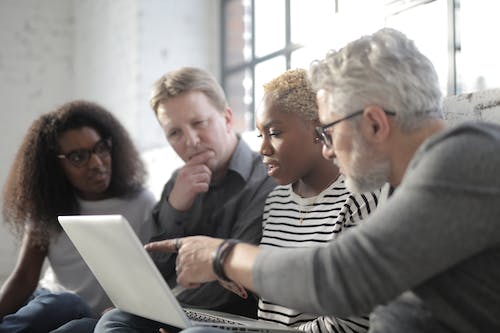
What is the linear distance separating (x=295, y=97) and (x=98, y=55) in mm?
2767

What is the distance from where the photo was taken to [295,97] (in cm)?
158

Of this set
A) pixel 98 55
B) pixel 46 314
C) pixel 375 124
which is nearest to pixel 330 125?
pixel 375 124

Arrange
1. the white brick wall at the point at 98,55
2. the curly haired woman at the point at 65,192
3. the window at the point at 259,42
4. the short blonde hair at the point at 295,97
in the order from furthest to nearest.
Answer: the white brick wall at the point at 98,55
the window at the point at 259,42
the curly haired woman at the point at 65,192
the short blonde hair at the point at 295,97

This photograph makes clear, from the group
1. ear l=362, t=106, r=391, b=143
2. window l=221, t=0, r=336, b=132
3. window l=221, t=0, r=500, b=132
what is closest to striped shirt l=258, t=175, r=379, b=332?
ear l=362, t=106, r=391, b=143

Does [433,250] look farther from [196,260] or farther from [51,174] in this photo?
[51,174]

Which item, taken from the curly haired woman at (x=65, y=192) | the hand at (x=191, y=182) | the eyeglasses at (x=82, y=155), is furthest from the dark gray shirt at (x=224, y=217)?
the eyeglasses at (x=82, y=155)

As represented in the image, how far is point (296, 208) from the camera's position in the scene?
1.63m

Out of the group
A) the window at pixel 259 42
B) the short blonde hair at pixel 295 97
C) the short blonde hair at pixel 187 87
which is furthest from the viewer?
the window at pixel 259 42

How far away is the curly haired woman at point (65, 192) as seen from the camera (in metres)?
2.28

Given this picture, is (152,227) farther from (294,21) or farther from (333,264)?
(294,21)

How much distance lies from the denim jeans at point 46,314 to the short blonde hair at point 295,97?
38.7 inches

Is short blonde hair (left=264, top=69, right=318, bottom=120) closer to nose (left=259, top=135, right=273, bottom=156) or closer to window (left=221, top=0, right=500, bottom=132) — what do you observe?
nose (left=259, top=135, right=273, bottom=156)

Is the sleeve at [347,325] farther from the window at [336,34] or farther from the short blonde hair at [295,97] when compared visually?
the window at [336,34]

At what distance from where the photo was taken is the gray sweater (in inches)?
33.8
